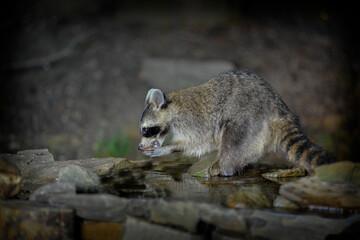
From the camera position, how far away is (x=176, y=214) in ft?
9.76

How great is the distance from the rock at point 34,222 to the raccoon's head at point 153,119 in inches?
72.7

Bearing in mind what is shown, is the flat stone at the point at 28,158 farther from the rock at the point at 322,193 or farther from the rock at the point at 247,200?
the rock at the point at 322,193

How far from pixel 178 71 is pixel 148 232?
6.59m

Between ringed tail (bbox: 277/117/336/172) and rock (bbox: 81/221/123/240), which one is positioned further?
ringed tail (bbox: 277/117/336/172)

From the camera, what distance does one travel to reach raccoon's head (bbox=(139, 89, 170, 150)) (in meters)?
4.71

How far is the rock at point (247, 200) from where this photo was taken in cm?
317

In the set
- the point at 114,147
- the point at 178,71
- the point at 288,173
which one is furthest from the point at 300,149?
the point at 178,71

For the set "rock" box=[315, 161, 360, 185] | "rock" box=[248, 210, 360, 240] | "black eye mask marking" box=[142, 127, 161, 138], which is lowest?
"rock" box=[248, 210, 360, 240]

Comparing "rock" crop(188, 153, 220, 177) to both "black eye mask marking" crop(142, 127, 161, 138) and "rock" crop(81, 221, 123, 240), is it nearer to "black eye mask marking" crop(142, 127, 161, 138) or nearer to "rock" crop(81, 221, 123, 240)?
"black eye mask marking" crop(142, 127, 161, 138)

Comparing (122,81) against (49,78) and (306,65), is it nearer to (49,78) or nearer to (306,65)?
(49,78)

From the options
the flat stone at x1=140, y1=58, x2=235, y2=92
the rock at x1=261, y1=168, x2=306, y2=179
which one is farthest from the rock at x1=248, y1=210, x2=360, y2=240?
the flat stone at x1=140, y1=58, x2=235, y2=92

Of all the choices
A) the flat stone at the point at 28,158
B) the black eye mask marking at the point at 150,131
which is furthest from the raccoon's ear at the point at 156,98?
the flat stone at the point at 28,158

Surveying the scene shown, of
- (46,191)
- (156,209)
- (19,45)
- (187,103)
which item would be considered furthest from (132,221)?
(19,45)

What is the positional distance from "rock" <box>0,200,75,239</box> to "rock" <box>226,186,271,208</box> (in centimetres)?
133
